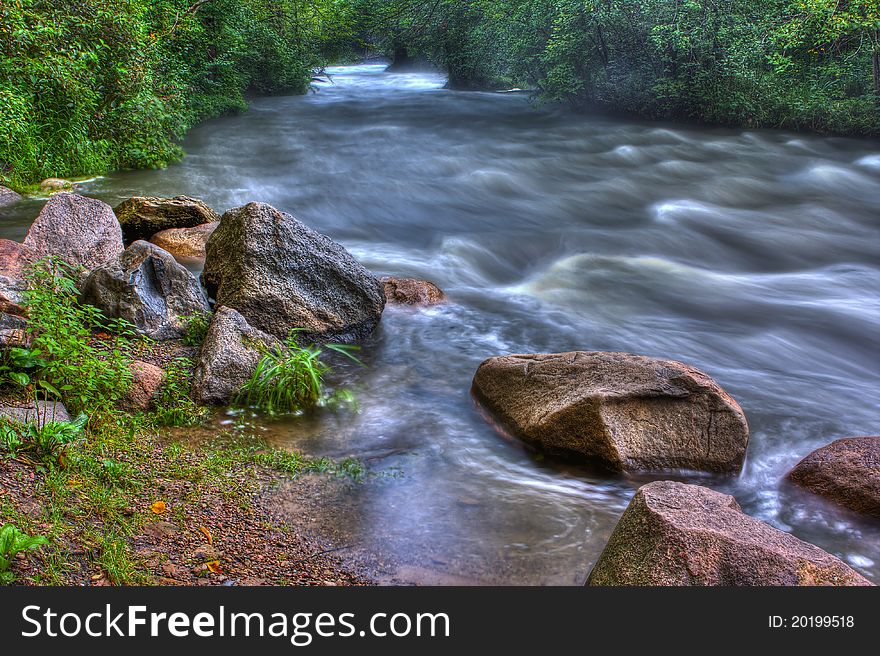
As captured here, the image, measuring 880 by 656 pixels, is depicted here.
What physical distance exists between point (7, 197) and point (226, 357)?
22.4 feet

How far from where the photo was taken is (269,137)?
17.0 m

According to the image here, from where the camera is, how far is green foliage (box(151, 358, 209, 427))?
15.4 ft

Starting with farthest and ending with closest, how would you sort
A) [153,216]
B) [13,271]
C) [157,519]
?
[153,216]
[13,271]
[157,519]

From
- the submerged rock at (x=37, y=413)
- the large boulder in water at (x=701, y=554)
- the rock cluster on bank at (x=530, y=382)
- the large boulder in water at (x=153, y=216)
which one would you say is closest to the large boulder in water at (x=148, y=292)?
the rock cluster on bank at (x=530, y=382)

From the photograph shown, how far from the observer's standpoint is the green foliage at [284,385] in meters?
5.12

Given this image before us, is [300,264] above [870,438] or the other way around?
above

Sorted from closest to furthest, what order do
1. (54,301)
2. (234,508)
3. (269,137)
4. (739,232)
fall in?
(234,508) < (54,301) < (739,232) < (269,137)

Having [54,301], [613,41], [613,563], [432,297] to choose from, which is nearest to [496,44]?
[613,41]

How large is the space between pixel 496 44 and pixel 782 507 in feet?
68.6

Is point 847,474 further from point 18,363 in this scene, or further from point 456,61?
point 456,61

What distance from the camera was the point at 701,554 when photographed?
302 cm

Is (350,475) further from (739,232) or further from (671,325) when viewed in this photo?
(739,232)

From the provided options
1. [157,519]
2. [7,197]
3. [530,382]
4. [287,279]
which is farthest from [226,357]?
[7,197]

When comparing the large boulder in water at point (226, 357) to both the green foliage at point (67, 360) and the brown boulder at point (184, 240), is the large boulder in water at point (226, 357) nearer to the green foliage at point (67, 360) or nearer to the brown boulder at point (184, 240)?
the green foliage at point (67, 360)
